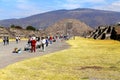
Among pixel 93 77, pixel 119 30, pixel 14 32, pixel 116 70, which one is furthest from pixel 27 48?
pixel 14 32

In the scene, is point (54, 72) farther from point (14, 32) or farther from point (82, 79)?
point (14, 32)

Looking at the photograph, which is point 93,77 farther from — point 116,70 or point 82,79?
point 116,70

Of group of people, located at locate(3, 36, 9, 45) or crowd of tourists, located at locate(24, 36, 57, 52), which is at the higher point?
crowd of tourists, located at locate(24, 36, 57, 52)

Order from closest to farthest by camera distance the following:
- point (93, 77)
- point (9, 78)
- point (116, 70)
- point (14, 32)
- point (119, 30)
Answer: point (9, 78) < point (93, 77) < point (116, 70) < point (119, 30) < point (14, 32)

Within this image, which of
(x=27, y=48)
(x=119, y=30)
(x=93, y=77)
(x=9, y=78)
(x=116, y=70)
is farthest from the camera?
(x=119, y=30)

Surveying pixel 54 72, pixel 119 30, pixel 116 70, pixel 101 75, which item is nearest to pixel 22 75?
pixel 54 72

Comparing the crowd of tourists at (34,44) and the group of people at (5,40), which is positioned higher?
the crowd of tourists at (34,44)

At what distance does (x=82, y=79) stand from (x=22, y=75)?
3274 mm

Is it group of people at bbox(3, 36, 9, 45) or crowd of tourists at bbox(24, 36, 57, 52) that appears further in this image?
group of people at bbox(3, 36, 9, 45)

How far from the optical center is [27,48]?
165 feet

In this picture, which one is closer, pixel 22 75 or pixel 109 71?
pixel 22 75

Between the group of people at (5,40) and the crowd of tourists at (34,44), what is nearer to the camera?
the crowd of tourists at (34,44)

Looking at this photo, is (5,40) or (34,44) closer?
(34,44)

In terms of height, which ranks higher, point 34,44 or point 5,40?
point 34,44
